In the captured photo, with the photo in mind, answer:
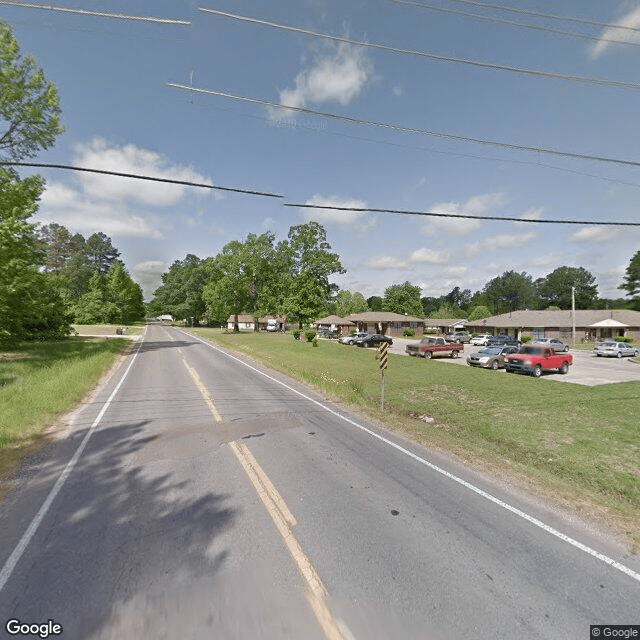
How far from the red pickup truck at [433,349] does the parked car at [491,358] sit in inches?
180

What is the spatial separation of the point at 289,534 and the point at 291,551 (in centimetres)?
31

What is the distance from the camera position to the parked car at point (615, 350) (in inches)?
1125

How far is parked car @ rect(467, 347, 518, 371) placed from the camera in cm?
2230

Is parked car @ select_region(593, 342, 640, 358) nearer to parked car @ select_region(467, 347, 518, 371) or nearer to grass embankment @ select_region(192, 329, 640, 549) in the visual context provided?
parked car @ select_region(467, 347, 518, 371)

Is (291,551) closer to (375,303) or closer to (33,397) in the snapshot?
(33,397)

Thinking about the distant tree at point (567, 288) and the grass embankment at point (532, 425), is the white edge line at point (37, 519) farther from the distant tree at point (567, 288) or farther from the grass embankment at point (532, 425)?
the distant tree at point (567, 288)

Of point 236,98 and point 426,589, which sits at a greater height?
point 236,98

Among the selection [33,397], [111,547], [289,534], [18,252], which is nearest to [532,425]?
[289,534]

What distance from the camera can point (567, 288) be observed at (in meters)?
108

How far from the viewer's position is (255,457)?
6.58m

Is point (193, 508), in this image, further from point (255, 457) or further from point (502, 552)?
point (502, 552)

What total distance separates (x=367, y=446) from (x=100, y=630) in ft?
18.0

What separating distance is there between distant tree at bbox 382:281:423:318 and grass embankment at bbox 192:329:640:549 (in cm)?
7554

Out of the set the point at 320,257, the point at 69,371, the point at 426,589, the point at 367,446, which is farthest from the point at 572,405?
the point at 320,257
